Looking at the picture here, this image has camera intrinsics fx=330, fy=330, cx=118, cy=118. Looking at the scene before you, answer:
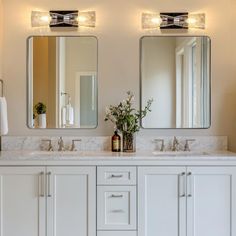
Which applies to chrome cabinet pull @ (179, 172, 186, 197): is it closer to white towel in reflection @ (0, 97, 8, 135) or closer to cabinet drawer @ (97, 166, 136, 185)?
cabinet drawer @ (97, 166, 136, 185)

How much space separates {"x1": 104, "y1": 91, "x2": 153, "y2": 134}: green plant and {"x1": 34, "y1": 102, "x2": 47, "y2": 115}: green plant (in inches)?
24.0

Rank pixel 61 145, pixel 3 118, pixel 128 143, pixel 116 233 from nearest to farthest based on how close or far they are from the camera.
Result: pixel 116 233 < pixel 3 118 < pixel 128 143 < pixel 61 145

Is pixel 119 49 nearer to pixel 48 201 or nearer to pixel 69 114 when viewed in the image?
pixel 69 114

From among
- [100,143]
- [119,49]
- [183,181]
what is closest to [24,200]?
[100,143]

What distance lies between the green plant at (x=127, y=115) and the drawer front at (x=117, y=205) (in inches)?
24.5

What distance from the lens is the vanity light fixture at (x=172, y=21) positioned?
3.18 m

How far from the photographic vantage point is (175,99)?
3234mm

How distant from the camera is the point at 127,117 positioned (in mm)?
3059

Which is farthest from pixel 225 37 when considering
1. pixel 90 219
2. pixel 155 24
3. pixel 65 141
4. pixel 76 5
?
pixel 90 219

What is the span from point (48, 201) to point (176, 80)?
164cm

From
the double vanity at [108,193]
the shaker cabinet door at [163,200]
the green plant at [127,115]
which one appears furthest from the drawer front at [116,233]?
the green plant at [127,115]

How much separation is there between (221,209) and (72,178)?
4.01 ft

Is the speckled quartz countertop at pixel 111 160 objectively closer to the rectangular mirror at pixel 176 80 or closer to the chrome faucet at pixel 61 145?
the chrome faucet at pixel 61 145

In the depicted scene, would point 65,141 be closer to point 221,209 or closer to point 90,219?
point 90,219
